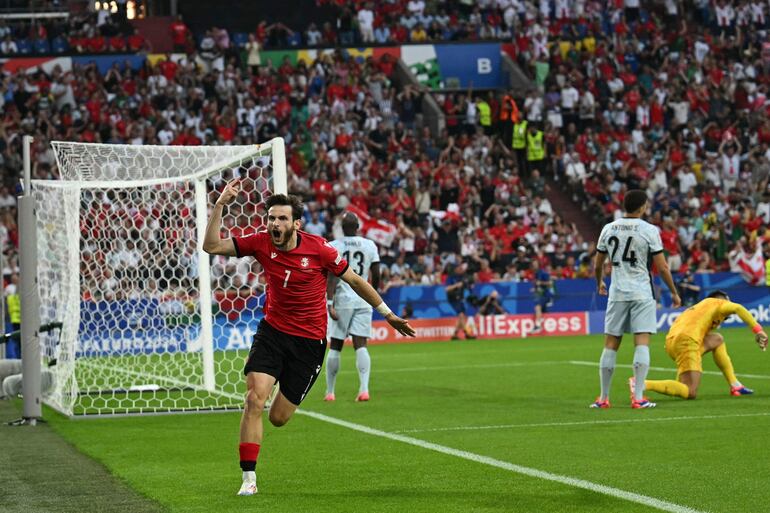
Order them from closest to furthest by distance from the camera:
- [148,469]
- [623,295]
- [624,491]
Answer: [624,491]
[148,469]
[623,295]

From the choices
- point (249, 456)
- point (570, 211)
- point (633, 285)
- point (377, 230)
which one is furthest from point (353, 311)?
point (570, 211)

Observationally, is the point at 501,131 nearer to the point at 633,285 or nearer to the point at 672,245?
the point at 672,245

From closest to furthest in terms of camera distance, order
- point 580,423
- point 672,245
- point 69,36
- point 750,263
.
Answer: point 580,423 < point 750,263 < point 672,245 < point 69,36

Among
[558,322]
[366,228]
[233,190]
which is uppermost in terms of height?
[233,190]

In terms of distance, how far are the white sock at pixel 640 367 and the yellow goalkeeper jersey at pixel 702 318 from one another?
41.5 inches

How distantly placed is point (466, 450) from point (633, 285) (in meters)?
3.92

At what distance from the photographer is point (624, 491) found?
869cm

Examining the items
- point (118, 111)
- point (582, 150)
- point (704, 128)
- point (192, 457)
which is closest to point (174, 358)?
point (192, 457)

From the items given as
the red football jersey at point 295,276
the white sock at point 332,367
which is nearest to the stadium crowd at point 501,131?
the white sock at point 332,367

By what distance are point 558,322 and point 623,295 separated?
19.2 meters

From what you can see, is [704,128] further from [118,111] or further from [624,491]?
[624,491]

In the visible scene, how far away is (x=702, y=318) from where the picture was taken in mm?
15531

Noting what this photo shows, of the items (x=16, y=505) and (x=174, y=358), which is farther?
(x=174, y=358)

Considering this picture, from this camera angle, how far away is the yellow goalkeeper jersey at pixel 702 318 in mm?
15289
